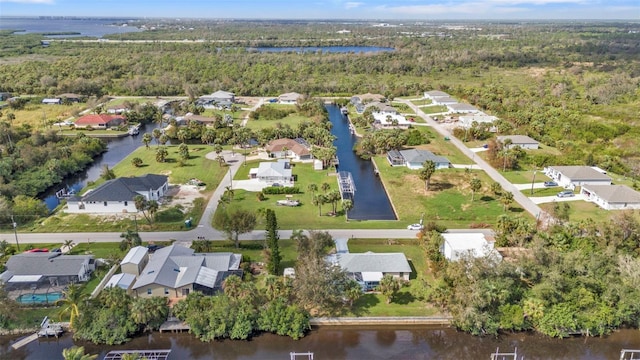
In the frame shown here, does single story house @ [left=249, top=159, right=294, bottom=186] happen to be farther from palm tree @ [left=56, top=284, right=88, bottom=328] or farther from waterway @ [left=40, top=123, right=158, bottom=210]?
palm tree @ [left=56, top=284, right=88, bottom=328]

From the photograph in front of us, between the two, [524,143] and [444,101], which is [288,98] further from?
[524,143]

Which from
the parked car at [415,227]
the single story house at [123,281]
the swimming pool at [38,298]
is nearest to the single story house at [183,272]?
the single story house at [123,281]

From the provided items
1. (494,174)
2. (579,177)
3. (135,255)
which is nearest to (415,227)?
(494,174)

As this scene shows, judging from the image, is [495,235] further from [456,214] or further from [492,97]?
[492,97]

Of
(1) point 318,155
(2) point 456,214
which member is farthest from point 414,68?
(2) point 456,214

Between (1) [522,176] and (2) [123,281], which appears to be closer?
(2) [123,281]

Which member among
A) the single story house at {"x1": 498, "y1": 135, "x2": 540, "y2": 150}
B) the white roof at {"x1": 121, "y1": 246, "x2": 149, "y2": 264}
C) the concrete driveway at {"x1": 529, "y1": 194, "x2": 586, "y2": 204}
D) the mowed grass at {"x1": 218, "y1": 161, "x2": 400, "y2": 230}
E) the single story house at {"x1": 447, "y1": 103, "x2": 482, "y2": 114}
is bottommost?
the concrete driveway at {"x1": 529, "y1": 194, "x2": 586, "y2": 204}

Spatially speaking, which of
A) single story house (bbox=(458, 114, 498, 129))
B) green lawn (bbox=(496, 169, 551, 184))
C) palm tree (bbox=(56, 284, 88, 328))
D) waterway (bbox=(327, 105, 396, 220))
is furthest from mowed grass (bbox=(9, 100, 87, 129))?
green lawn (bbox=(496, 169, 551, 184))
